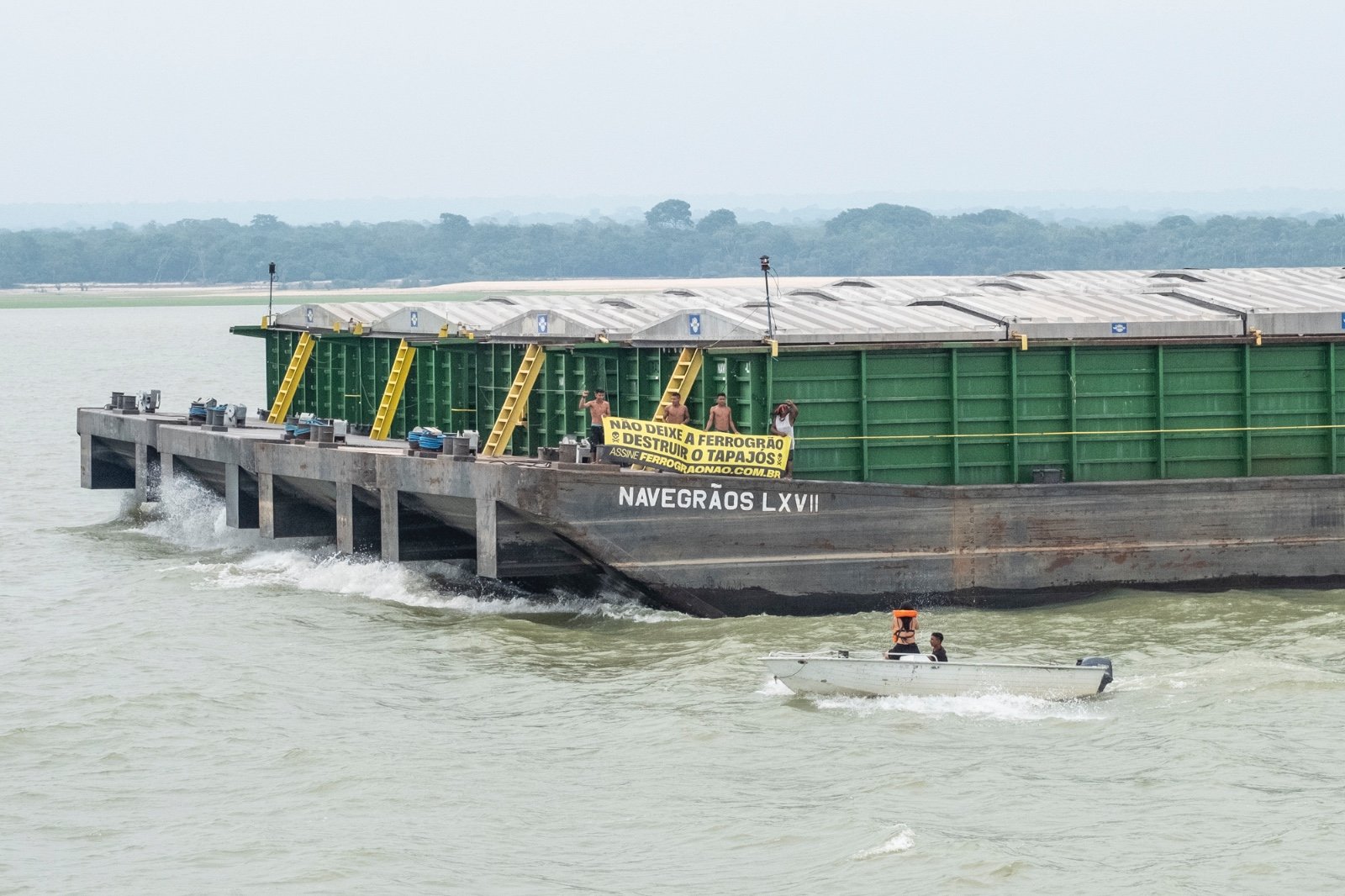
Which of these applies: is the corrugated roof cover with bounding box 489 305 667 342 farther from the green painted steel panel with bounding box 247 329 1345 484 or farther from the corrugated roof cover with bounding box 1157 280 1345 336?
the corrugated roof cover with bounding box 1157 280 1345 336

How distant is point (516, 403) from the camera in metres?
36.2

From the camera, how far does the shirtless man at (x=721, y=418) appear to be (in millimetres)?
32125

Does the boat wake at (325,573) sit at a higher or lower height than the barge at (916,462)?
lower

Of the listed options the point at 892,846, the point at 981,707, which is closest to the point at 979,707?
the point at 981,707

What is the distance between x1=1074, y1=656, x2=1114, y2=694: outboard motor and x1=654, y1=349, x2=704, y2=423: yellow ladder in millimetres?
8948

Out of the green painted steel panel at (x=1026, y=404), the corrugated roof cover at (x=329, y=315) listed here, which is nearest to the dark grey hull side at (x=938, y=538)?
the green painted steel panel at (x=1026, y=404)

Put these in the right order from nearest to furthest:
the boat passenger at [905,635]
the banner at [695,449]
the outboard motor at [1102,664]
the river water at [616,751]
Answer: the river water at [616,751], the outboard motor at [1102,664], the boat passenger at [905,635], the banner at [695,449]

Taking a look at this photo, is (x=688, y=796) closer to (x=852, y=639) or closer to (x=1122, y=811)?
(x=1122, y=811)

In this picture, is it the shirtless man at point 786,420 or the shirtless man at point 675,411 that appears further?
the shirtless man at point 675,411

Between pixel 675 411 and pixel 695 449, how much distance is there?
1036 millimetres

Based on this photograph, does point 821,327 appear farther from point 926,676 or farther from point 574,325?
Result: point 926,676

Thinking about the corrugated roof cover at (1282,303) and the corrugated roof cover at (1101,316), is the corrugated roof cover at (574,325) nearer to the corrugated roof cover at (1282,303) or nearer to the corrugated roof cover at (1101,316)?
the corrugated roof cover at (1101,316)

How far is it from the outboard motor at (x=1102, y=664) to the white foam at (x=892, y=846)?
5517mm

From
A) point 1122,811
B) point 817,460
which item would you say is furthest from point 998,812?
point 817,460
